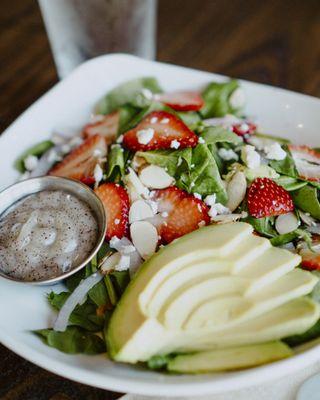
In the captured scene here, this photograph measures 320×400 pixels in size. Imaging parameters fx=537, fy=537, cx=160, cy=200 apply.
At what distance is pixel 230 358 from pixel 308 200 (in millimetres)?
775

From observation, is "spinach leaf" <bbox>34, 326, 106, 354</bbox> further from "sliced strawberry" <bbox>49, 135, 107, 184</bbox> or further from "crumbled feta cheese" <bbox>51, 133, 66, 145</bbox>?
"crumbled feta cheese" <bbox>51, 133, 66, 145</bbox>

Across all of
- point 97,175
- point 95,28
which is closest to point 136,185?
point 97,175

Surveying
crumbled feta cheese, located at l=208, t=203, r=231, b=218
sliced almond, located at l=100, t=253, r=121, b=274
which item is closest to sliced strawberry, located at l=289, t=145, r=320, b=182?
crumbled feta cheese, located at l=208, t=203, r=231, b=218

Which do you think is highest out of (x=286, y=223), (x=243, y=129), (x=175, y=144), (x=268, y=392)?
(x=175, y=144)

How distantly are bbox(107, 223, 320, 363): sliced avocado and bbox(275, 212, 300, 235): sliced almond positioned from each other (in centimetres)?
31

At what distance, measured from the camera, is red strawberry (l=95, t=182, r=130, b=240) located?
6.51 feet

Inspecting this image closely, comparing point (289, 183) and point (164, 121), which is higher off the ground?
point (164, 121)

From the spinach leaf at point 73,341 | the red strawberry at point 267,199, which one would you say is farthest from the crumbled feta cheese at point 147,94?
the spinach leaf at point 73,341

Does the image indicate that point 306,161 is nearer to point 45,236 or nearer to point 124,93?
point 124,93

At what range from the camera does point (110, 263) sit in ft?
6.27

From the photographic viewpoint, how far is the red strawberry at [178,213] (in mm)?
1954

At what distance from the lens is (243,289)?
153 cm

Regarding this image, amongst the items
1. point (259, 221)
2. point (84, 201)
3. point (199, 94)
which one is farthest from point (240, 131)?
point (84, 201)

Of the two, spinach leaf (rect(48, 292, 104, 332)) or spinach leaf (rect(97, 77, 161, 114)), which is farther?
spinach leaf (rect(97, 77, 161, 114))
